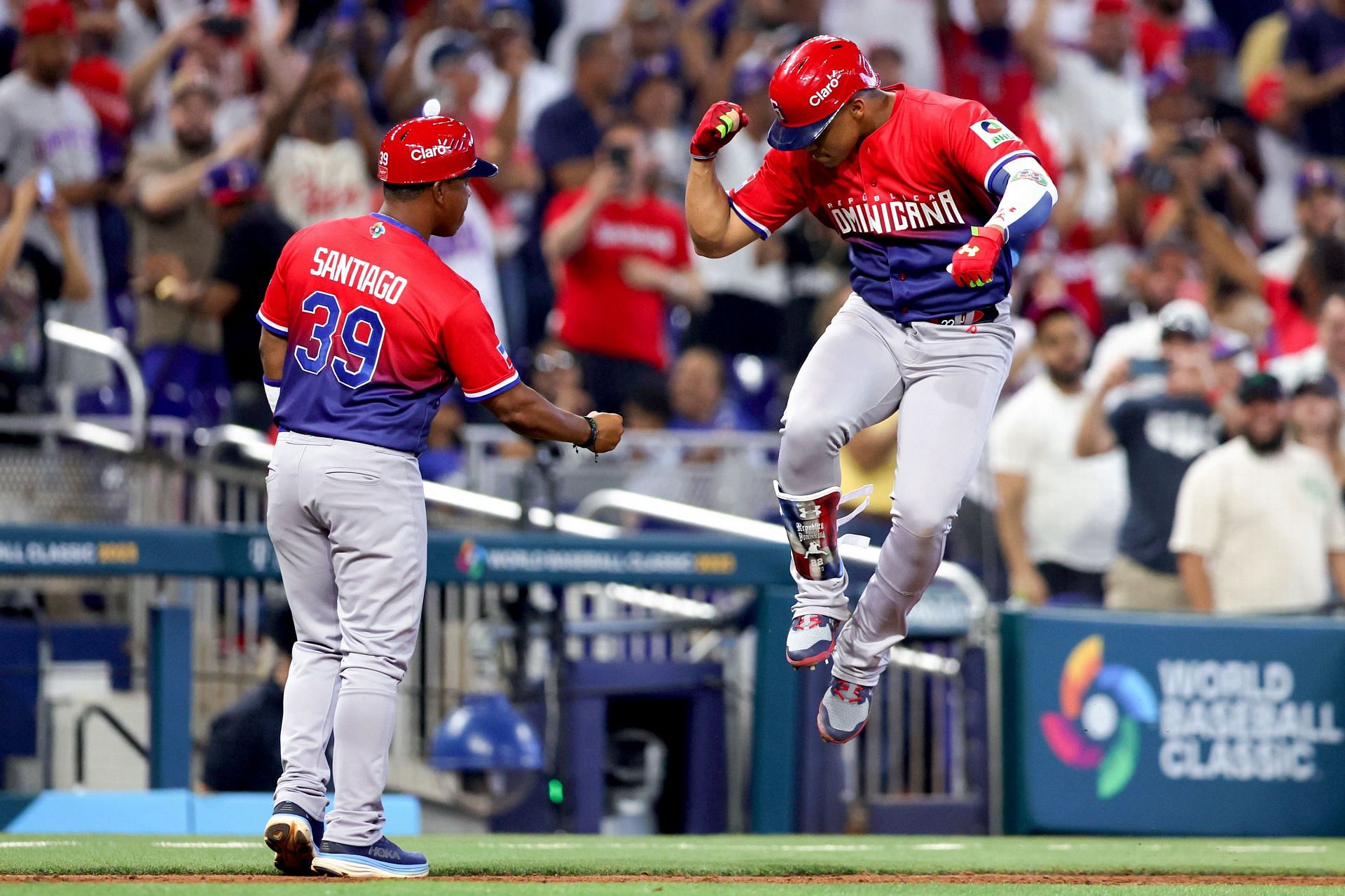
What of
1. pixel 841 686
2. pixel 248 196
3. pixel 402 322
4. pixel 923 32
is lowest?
pixel 841 686

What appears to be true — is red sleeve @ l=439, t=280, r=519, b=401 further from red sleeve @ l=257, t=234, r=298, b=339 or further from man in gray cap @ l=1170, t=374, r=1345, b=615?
man in gray cap @ l=1170, t=374, r=1345, b=615

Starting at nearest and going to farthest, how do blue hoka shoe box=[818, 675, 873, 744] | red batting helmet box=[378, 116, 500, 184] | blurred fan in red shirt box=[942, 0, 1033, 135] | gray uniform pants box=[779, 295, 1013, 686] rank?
red batting helmet box=[378, 116, 500, 184], gray uniform pants box=[779, 295, 1013, 686], blue hoka shoe box=[818, 675, 873, 744], blurred fan in red shirt box=[942, 0, 1033, 135]

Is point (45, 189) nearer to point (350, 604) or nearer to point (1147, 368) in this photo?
point (350, 604)

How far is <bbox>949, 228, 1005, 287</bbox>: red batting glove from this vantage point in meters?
5.57

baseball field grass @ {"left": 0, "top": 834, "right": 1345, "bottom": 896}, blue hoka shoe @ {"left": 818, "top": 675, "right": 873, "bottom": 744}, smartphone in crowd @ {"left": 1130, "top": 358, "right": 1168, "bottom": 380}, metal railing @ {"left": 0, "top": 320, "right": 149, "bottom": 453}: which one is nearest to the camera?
baseball field grass @ {"left": 0, "top": 834, "right": 1345, "bottom": 896}

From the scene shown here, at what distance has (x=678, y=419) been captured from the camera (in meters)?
11.6

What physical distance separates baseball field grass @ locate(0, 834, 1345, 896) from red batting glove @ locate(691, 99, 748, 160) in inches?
93.1

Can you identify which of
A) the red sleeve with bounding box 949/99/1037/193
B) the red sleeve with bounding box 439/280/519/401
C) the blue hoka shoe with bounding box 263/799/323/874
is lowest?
the blue hoka shoe with bounding box 263/799/323/874

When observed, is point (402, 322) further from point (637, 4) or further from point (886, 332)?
point (637, 4)

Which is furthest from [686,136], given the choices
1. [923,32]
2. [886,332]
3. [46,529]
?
[886,332]

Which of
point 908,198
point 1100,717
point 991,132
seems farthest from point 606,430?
point 1100,717

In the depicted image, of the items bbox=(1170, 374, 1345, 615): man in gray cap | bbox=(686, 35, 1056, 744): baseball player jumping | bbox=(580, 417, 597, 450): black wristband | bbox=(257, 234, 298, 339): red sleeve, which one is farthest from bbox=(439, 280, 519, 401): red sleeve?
bbox=(1170, 374, 1345, 615): man in gray cap

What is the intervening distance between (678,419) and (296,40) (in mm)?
4175

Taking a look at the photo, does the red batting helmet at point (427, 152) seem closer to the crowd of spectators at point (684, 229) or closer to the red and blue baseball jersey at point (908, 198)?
the red and blue baseball jersey at point (908, 198)
